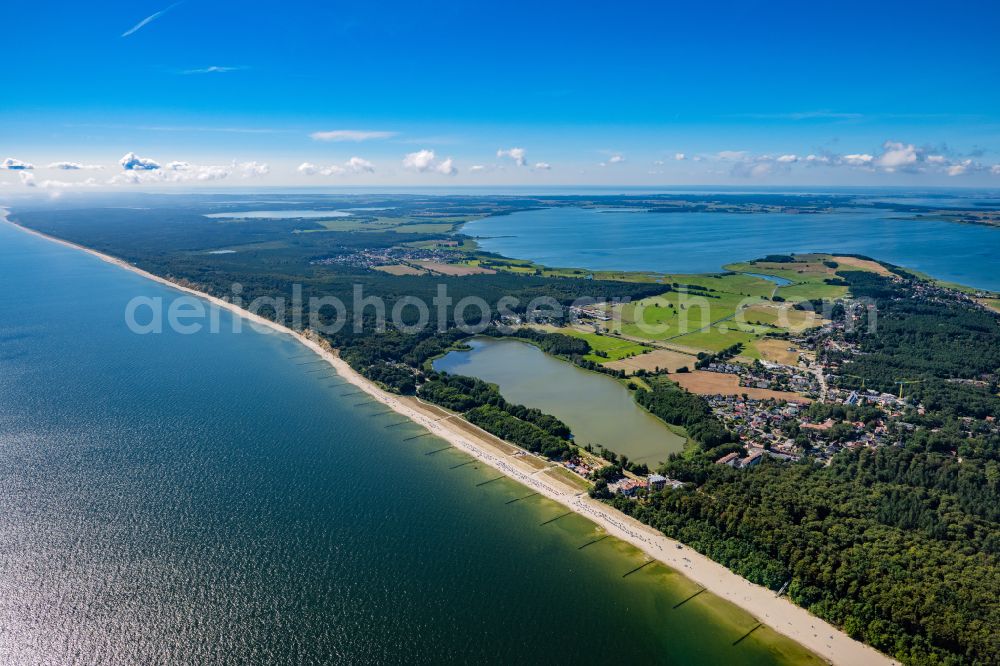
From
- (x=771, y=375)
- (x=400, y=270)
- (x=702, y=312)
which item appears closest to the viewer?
(x=771, y=375)

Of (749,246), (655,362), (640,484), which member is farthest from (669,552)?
(749,246)

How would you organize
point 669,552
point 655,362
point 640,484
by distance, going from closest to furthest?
point 669,552 < point 640,484 < point 655,362

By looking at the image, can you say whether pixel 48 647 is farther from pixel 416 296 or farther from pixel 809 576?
pixel 416 296

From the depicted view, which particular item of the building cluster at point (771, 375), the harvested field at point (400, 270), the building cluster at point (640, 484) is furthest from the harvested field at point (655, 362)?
the harvested field at point (400, 270)

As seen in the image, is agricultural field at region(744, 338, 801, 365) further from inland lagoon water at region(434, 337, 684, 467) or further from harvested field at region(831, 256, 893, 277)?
harvested field at region(831, 256, 893, 277)

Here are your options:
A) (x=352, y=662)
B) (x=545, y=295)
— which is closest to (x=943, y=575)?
(x=352, y=662)

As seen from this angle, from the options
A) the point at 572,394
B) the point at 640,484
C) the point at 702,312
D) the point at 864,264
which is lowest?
the point at 640,484

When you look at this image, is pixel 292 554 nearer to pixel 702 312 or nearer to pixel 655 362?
pixel 655 362
